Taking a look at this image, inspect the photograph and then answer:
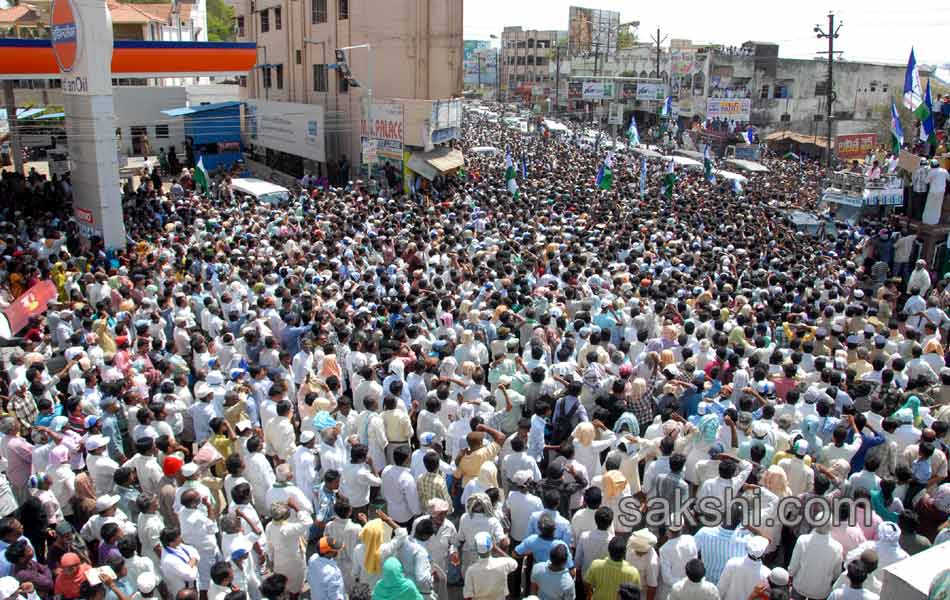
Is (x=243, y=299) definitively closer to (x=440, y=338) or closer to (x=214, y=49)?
(x=440, y=338)

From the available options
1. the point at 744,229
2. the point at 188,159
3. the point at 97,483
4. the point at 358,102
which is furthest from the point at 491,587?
the point at 188,159

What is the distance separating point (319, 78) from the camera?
27.7 meters

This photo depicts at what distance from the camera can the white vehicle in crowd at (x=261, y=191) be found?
19250 mm

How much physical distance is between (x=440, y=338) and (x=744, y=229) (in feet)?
29.6

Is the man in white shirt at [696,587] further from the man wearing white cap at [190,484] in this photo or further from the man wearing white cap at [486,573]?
the man wearing white cap at [190,484]

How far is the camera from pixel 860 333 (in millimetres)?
9188

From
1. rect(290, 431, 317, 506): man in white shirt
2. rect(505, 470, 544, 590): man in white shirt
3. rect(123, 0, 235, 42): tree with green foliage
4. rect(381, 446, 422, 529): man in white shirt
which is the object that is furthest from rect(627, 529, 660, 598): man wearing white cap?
rect(123, 0, 235, 42): tree with green foliage

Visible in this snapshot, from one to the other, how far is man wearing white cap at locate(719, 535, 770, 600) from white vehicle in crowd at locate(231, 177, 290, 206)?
618 inches

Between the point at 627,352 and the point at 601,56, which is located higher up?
the point at 601,56

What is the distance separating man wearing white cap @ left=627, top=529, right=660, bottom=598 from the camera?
16.0 feet

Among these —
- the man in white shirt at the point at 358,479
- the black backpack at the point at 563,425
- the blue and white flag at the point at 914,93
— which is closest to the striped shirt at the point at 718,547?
the black backpack at the point at 563,425

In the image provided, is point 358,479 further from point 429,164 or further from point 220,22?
point 220,22

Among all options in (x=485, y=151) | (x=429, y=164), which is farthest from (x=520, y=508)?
(x=485, y=151)

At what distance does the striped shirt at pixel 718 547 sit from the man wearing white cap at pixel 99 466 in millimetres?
4475
